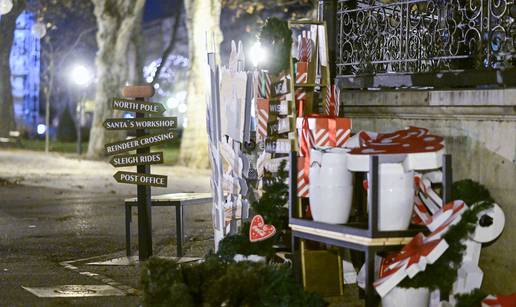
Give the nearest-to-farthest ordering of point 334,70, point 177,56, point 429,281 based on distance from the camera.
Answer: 1. point 429,281
2. point 334,70
3. point 177,56

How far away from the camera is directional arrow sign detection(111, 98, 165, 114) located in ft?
35.4

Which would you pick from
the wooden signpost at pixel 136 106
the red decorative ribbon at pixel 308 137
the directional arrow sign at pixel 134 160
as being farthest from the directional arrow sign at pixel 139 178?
the red decorative ribbon at pixel 308 137

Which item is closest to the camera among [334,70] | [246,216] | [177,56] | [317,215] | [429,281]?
[429,281]

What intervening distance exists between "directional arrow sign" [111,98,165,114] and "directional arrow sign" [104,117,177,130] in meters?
0.12

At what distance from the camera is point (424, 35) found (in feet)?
30.2

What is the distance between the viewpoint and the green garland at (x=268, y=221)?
8500 millimetres

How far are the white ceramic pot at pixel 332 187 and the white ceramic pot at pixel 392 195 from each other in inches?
17.8

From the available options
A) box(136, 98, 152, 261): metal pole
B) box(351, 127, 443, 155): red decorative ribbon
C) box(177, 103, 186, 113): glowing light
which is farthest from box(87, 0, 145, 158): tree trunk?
box(177, 103, 186, 113): glowing light

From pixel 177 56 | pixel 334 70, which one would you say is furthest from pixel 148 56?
pixel 334 70

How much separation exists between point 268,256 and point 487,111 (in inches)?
90.5

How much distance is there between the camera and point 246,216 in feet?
31.2

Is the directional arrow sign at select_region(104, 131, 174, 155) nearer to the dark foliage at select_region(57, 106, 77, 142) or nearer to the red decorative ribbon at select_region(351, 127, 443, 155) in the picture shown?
the red decorative ribbon at select_region(351, 127, 443, 155)

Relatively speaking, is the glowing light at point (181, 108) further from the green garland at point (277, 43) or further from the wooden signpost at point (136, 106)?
the green garland at point (277, 43)

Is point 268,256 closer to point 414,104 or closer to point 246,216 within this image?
point 246,216
